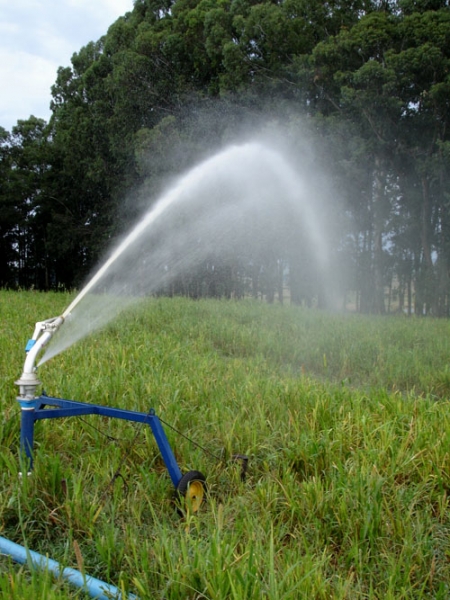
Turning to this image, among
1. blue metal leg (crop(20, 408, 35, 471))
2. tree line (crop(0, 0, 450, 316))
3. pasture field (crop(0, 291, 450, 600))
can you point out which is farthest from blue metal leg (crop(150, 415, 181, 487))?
tree line (crop(0, 0, 450, 316))

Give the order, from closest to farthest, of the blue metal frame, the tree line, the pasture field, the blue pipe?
1. the blue pipe
2. the pasture field
3. the blue metal frame
4. the tree line

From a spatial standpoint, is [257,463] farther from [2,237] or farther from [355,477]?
[2,237]

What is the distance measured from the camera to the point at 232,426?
321cm

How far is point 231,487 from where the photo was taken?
107 inches

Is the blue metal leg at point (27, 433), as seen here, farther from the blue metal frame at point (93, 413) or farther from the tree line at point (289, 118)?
the tree line at point (289, 118)

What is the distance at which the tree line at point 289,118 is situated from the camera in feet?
50.3

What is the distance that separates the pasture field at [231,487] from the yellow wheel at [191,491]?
6cm

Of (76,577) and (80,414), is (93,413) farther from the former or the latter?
(76,577)

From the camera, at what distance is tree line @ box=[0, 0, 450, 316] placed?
1534cm

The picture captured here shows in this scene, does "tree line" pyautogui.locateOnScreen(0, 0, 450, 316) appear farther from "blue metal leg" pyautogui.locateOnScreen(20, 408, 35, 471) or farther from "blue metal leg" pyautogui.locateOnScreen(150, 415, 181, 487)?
"blue metal leg" pyautogui.locateOnScreen(20, 408, 35, 471)

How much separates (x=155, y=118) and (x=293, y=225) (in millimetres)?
6521

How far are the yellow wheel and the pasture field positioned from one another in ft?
0.20

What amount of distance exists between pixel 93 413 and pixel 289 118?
14807mm

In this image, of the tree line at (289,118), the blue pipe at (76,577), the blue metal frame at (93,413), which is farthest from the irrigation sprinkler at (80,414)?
the tree line at (289,118)
